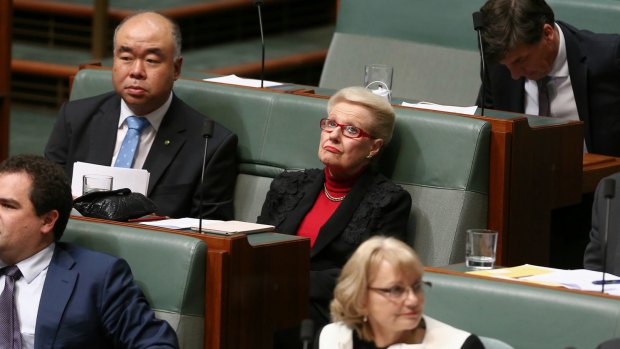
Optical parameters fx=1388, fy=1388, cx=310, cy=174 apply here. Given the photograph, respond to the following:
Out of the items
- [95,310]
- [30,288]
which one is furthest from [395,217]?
[30,288]

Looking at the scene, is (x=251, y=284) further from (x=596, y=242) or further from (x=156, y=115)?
(x=156, y=115)

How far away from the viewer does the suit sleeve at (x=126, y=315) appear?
3225mm

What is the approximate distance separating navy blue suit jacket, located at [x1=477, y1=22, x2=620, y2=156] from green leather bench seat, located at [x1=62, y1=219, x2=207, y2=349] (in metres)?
1.75

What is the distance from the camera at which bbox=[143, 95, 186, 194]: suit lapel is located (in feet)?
13.9

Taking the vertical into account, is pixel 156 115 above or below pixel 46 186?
above

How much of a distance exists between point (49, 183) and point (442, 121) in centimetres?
118

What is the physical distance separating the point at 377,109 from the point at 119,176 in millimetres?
796

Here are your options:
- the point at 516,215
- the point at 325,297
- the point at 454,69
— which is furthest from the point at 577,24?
the point at 325,297

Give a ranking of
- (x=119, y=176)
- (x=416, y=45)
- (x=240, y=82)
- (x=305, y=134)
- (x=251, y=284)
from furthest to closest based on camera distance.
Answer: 1. (x=416, y=45)
2. (x=240, y=82)
3. (x=305, y=134)
4. (x=119, y=176)
5. (x=251, y=284)

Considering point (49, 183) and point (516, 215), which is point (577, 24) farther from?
point (49, 183)

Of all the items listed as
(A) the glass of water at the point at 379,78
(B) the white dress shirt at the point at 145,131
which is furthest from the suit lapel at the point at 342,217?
(B) the white dress shirt at the point at 145,131

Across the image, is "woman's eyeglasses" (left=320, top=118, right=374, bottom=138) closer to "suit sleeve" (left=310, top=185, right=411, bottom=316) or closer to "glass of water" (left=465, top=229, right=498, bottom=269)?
"suit sleeve" (left=310, top=185, right=411, bottom=316)

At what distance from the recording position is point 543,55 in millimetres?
4559

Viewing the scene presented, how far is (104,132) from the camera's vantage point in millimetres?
4336
